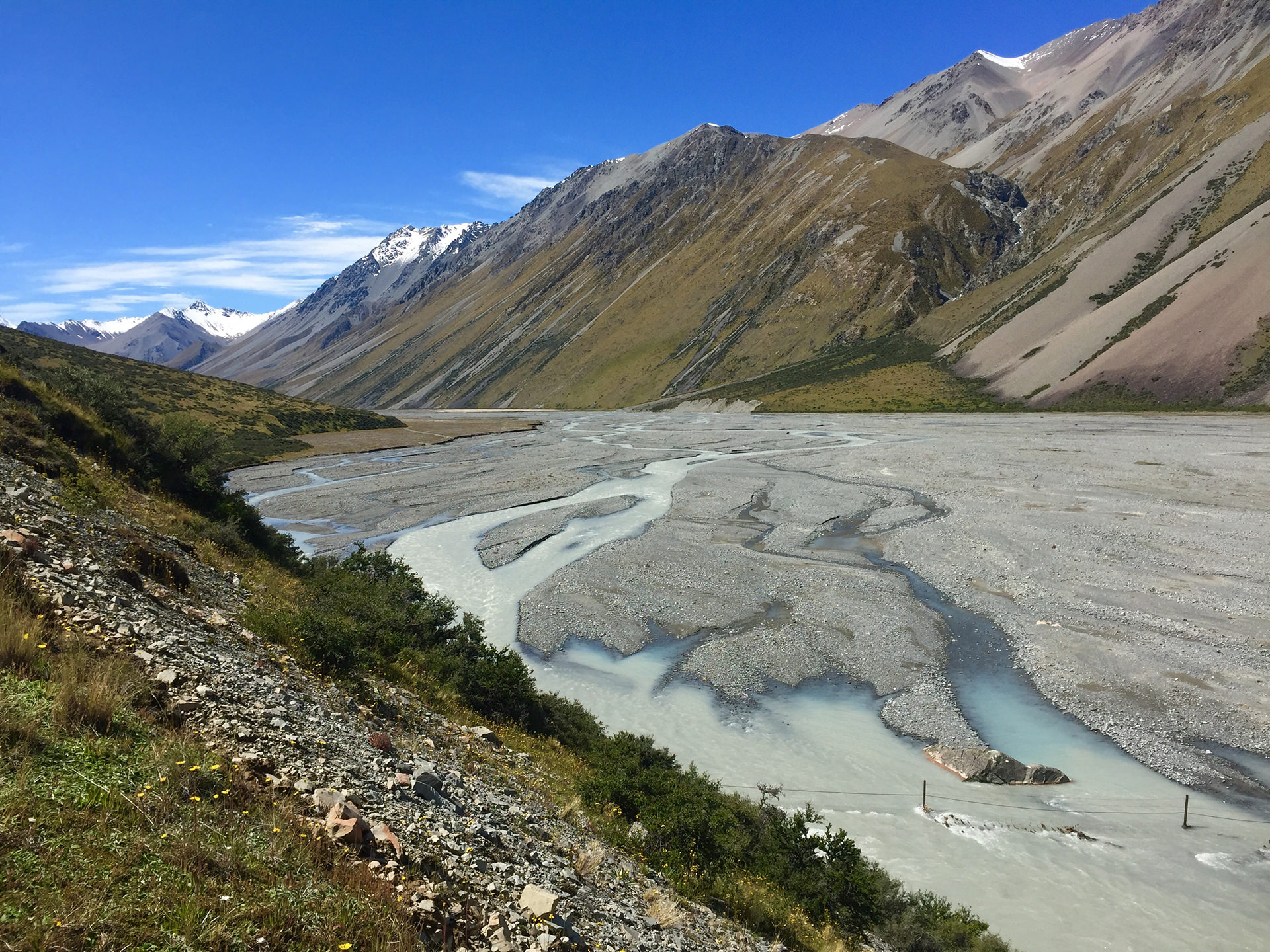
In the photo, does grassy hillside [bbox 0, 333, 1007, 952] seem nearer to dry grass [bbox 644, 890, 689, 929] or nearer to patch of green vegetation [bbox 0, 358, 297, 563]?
patch of green vegetation [bbox 0, 358, 297, 563]

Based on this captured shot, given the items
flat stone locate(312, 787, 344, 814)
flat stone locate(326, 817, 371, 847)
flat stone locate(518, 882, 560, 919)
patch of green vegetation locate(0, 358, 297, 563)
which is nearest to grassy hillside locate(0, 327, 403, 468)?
patch of green vegetation locate(0, 358, 297, 563)

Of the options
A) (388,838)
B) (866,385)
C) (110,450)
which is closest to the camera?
(388,838)

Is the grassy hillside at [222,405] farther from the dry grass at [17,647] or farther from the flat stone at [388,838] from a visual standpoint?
the flat stone at [388,838]

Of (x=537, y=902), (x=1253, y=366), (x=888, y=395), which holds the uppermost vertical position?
(x=888, y=395)

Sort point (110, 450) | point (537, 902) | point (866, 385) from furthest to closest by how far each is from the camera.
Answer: point (866, 385) → point (110, 450) → point (537, 902)

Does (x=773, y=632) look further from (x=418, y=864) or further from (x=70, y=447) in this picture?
(x=70, y=447)

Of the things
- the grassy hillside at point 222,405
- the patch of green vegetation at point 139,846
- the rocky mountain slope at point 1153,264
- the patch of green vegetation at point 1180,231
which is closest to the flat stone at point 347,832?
the patch of green vegetation at point 139,846

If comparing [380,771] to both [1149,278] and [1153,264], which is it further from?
[1153,264]

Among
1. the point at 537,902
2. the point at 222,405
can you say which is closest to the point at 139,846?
the point at 537,902
